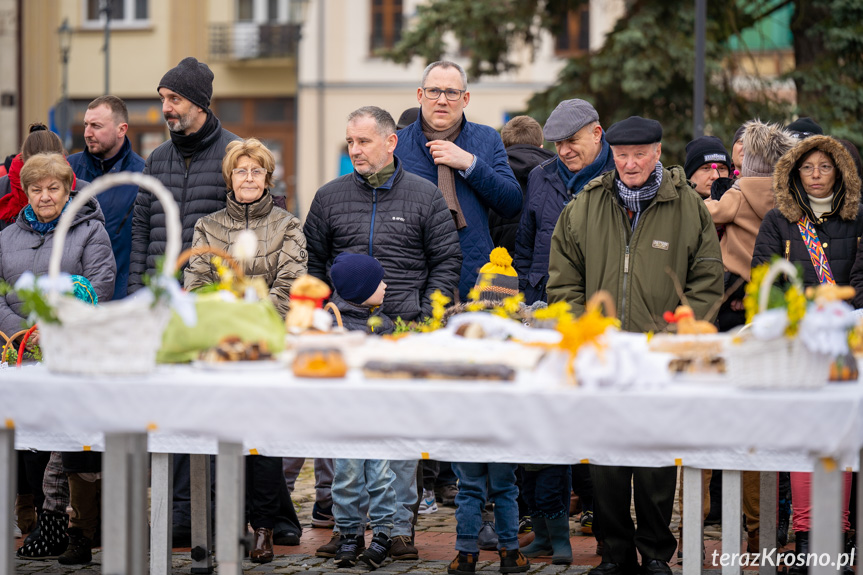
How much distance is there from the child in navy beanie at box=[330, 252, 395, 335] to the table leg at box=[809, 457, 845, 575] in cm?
225

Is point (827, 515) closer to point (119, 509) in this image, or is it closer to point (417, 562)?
point (119, 509)

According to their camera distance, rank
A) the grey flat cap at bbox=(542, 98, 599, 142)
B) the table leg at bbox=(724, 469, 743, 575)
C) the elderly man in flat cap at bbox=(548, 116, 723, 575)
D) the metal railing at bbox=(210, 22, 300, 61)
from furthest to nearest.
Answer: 1. the metal railing at bbox=(210, 22, 300, 61)
2. the grey flat cap at bbox=(542, 98, 599, 142)
3. the elderly man in flat cap at bbox=(548, 116, 723, 575)
4. the table leg at bbox=(724, 469, 743, 575)

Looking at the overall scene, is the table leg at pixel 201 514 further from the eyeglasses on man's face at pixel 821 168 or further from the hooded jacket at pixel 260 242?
the eyeglasses on man's face at pixel 821 168

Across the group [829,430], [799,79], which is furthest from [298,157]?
[829,430]

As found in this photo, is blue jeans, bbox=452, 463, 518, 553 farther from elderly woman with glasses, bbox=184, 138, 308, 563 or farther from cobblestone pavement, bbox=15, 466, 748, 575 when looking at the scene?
elderly woman with glasses, bbox=184, 138, 308, 563

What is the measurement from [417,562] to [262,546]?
75 cm

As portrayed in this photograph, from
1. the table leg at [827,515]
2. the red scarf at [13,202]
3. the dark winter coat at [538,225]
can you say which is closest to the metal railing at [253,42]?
the red scarf at [13,202]

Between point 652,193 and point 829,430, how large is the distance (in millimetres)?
2113

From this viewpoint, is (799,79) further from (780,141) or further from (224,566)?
(224,566)

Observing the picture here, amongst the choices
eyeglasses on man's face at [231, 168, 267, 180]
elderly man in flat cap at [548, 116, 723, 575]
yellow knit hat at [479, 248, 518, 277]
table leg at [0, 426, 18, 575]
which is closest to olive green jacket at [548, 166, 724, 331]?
elderly man in flat cap at [548, 116, 723, 575]

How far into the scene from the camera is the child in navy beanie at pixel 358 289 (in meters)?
5.30

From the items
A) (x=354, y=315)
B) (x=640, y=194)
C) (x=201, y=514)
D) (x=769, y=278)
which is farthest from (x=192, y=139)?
(x=769, y=278)

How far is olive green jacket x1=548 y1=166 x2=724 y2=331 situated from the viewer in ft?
17.1

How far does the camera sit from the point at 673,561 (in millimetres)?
5688
